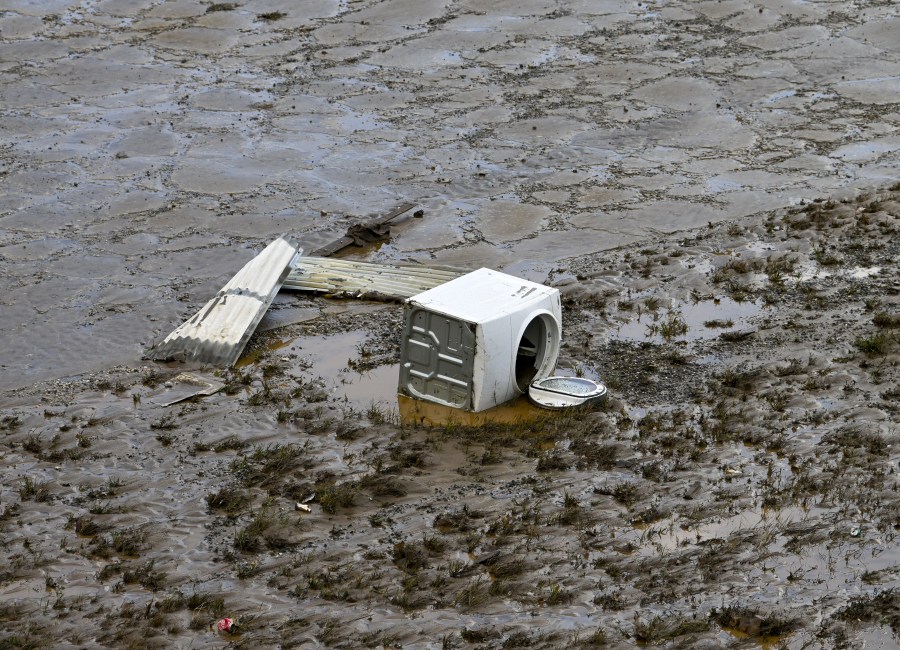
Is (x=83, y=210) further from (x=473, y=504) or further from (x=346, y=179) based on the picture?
(x=473, y=504)

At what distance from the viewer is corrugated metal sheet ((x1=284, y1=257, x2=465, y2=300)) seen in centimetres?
1250

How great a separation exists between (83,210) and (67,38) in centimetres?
738

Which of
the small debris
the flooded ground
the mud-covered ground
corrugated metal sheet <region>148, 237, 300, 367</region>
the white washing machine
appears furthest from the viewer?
corrugated metal sheet <region>148, 237, 300, 367</region>

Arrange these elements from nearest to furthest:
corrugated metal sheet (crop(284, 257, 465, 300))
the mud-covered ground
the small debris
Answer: the small debris → the mud-covered ground → corrugated metal sheet (crop(284, 257, 465, 300))

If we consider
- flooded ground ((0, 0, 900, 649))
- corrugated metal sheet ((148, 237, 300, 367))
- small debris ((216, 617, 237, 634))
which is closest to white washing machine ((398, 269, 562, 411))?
flooded ground ((0, 0, 900, 649))

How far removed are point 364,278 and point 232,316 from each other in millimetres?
1850

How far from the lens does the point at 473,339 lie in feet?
31.9

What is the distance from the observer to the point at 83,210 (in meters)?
14.6

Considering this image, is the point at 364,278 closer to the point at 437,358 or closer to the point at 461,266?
the point at 461,266

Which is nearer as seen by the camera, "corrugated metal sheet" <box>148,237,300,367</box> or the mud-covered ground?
the mud-covered ground

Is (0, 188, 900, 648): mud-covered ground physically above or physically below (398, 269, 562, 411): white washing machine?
below

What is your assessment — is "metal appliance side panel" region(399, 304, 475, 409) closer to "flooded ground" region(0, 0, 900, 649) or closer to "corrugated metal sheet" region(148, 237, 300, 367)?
"flooded ground" region(0, 0, 900, 649)

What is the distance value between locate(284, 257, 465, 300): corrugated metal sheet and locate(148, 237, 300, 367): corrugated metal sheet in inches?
13.2

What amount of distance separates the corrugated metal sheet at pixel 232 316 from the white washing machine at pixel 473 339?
1.92 metres
